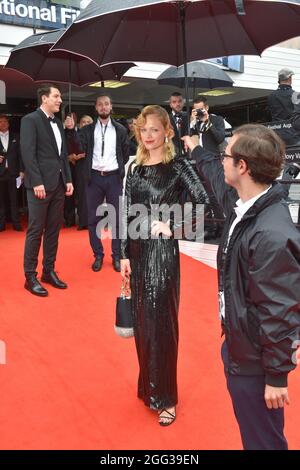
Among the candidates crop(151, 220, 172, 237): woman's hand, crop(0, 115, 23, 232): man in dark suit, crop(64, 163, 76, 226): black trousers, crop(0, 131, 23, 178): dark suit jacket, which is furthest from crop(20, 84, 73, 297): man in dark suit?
crop(0, 131, 23, 178): dark suit jacket

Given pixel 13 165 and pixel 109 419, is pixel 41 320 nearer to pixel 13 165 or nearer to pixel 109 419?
pixel 109 419

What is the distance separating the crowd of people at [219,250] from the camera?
58.1 inches

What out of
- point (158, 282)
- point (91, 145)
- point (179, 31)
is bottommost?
point (158, 282)

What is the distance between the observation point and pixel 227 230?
1796mm

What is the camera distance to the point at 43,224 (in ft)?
15.0

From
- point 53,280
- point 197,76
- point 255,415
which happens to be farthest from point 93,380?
point 197,76

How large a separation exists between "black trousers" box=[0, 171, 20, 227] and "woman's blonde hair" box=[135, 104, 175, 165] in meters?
5.92

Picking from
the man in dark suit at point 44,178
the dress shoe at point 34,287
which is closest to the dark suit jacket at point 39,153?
the man in dark suit at point 44,178

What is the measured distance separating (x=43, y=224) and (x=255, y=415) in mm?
3346

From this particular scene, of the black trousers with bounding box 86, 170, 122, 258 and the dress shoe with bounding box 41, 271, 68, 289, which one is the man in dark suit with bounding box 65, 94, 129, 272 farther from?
the dress shoe with bounding box 41, 271, 68, 289

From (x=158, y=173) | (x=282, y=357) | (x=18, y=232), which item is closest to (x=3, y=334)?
(x=158, y=173)

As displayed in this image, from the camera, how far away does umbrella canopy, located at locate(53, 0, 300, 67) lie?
329cm

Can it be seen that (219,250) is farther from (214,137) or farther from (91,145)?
(214,137)

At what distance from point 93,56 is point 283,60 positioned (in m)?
10.4
